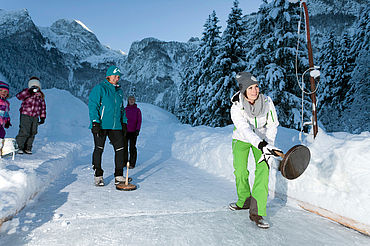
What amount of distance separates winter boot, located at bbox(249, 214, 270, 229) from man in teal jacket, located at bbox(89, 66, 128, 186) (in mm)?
2527

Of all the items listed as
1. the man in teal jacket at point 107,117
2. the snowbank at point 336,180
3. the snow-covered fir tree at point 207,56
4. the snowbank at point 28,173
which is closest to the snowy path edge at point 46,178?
the snowbank at point 28,173

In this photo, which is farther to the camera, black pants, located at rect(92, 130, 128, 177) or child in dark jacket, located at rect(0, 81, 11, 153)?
child in dark jacket, located at rect(0, 81, 11, 153)

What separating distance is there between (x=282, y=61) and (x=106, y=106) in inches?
506

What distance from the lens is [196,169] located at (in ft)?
22.0

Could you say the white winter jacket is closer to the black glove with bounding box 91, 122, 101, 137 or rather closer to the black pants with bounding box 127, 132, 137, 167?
the black glove with bounding box 91, 122, 101, 137

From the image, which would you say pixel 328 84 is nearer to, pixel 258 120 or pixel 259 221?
pixel 258 120

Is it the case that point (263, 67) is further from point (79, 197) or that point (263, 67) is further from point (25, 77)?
point (25, 77)

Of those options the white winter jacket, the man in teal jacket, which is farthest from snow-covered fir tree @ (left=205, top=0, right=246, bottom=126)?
the white winter jacket

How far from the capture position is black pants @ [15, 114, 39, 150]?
20.5 feet

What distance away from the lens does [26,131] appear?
6.34m

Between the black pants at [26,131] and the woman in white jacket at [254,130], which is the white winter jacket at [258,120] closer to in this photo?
the woman in white jacket at [254,130]

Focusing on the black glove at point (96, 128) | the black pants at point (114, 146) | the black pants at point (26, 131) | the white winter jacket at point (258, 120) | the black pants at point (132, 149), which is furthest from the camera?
the black pants at point (132, 149)

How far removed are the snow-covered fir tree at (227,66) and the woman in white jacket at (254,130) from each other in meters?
15.0

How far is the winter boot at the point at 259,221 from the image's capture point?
2.87 meters
